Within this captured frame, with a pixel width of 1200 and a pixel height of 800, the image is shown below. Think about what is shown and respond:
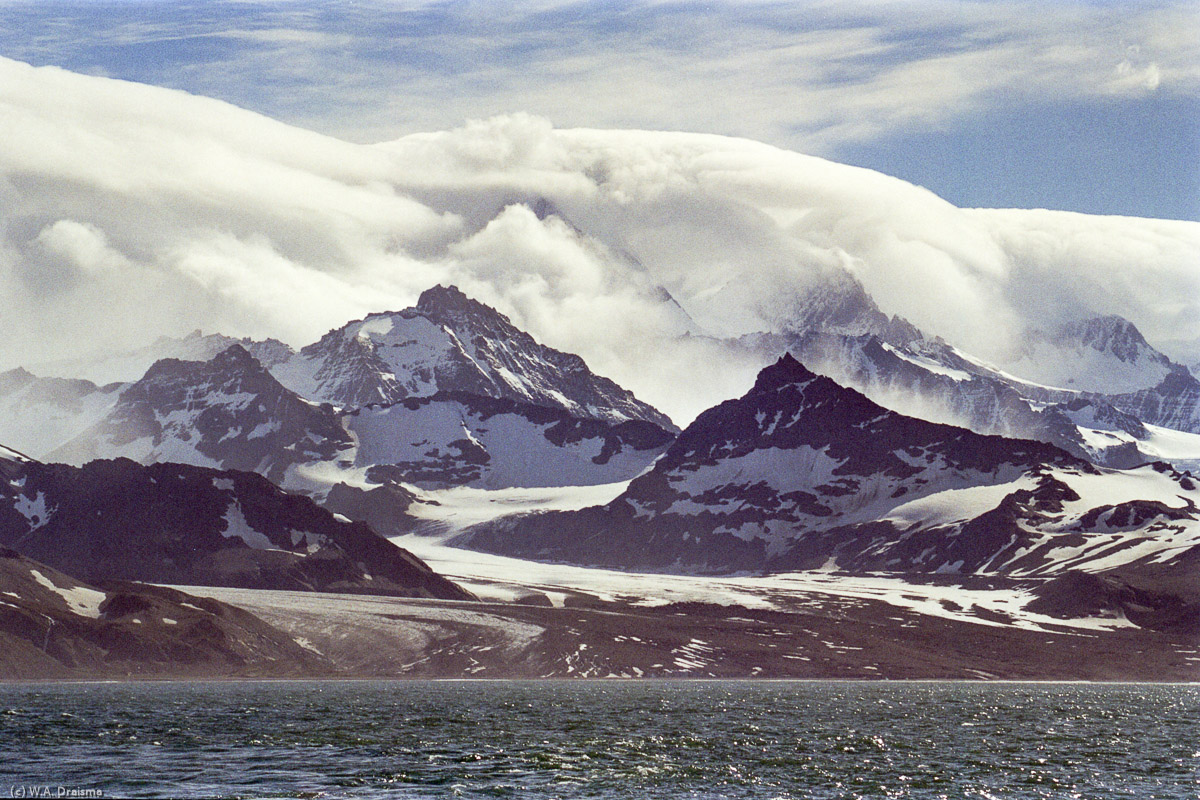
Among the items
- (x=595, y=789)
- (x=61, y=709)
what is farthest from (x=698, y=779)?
(x=61, y=709)

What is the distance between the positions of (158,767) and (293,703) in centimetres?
7505

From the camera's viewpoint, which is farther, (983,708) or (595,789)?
(983,708)

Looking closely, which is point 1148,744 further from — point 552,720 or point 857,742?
point 552,720

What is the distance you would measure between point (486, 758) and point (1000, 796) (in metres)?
39.0

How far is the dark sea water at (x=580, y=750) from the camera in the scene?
337 ft

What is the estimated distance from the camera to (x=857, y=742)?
136 metres

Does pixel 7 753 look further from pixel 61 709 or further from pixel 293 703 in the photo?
pixel 293 703

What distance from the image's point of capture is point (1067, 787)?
105625 millimetres

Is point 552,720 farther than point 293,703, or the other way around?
point 293,703

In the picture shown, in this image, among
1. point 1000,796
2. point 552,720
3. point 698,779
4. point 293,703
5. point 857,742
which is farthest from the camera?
point 293,703

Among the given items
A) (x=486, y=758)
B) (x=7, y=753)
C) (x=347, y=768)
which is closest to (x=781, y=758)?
(x=486, y=758)

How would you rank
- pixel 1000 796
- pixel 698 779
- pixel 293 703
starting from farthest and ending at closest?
pixel 293 703 → pixel 698 779 → pixel 1000 796

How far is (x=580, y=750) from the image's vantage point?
418 ft

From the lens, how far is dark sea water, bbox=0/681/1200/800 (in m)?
103
